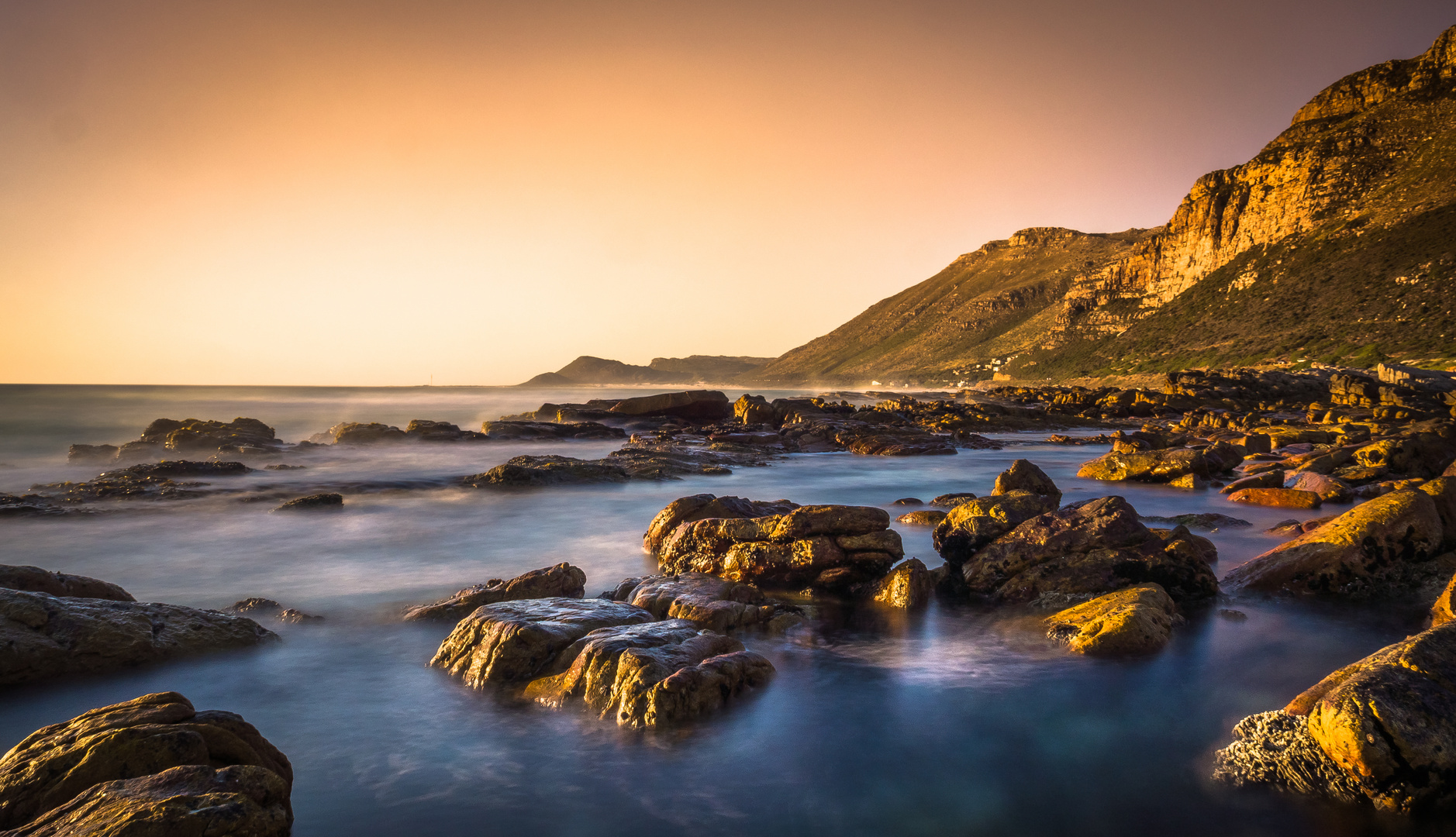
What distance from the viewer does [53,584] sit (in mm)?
8297

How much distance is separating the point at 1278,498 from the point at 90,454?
132 feet

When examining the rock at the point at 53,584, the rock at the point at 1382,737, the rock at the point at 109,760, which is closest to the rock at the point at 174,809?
the rock at the point at 109,760

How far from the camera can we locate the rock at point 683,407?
4231 centimetres

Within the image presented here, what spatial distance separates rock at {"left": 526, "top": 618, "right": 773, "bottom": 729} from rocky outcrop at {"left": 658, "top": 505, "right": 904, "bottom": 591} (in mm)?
2993

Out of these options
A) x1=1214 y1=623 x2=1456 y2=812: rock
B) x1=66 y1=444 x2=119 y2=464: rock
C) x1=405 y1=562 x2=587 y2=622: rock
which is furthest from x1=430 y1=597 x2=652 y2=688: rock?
x1=66 y1=444 x2=119 y2=464: rock

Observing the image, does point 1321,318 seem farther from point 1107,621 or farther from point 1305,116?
point 1107,621

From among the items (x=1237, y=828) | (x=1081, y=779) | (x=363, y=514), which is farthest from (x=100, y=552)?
(x=1237, y=828)

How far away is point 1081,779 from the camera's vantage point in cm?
570

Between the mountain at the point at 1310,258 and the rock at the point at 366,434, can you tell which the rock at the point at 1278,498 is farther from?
the mountain at the point at 1310,258

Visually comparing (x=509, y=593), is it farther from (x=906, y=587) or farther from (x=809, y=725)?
(x=906, y=587)

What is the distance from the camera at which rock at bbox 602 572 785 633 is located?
27.6 feet

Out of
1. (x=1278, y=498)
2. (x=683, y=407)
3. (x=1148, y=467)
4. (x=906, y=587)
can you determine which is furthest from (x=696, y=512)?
(x=683, y=407)

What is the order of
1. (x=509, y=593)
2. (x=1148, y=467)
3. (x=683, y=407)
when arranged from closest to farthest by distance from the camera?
(x=509, y=593), (x=1148, y=467), (x=683, y=407)

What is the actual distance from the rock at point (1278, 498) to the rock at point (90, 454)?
37969 millimetres
